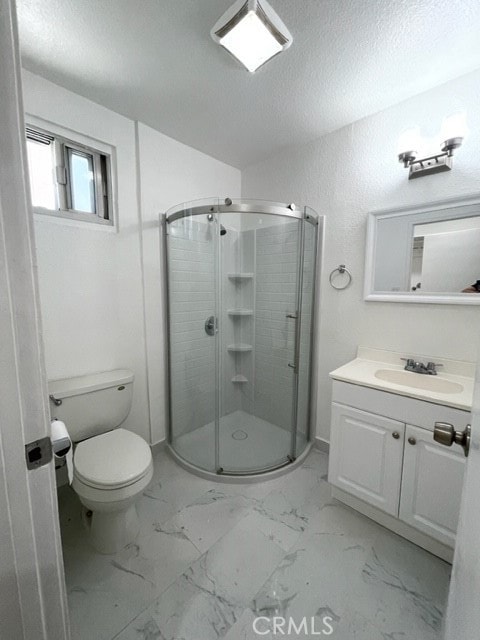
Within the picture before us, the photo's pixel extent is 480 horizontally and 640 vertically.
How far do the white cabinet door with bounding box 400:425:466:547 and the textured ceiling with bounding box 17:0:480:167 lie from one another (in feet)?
5.74

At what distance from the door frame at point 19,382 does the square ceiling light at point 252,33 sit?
89 centimetres

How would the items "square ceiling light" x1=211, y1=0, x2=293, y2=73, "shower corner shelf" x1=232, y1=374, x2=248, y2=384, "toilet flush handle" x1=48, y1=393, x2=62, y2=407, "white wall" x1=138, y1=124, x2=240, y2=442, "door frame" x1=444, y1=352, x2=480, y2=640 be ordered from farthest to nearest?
"shower corner shelf" x1=232, y1=374, x2=248, y2=384, "white wall" x1=138, y1=124, x2=240, y2=442, "toilet flush handle" x1=48, y1=393, x2=62, y2=407, "square ceiling light" x1=211, y1=0, x2=293, y2=73, "door frame" x1=444, y1=352, x2=480, y2=640

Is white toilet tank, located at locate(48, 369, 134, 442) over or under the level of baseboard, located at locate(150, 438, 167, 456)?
over

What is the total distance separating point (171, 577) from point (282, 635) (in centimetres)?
50

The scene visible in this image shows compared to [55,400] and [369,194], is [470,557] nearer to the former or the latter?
[55,400]

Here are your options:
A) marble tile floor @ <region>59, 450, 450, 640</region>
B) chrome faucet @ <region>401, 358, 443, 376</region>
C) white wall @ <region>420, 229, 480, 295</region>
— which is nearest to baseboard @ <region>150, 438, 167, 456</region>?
marble tile floor @ <region>59, 450, 450, 640</region>

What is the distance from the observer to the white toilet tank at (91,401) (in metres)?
1.47

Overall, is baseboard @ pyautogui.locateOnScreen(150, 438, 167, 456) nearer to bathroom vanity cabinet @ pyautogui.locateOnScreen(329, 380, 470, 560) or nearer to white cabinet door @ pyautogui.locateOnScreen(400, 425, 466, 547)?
bathroom vanity cabinet @ pyautogui.locateOnScreen(329, 380, 470, 560)

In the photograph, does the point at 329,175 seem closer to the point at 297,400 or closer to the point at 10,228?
the point at 297,400

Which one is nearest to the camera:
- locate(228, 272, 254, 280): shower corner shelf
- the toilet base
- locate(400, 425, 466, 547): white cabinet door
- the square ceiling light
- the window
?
the square ceiling light

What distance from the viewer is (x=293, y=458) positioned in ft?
6.52

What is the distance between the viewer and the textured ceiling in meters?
1.05

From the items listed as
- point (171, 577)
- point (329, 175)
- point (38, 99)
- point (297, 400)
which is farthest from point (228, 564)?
point (38, 99)

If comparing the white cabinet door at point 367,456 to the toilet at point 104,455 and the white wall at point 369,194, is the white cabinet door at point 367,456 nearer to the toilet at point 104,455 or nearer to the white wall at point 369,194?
the white wall at point 369,194
